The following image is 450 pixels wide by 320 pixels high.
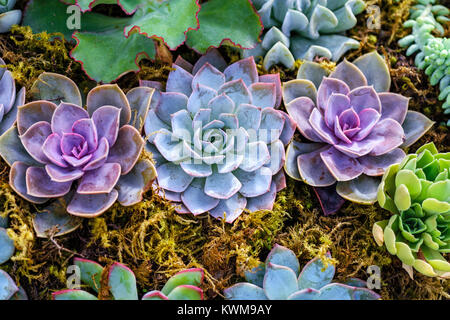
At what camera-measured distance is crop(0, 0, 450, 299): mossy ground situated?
129 cm

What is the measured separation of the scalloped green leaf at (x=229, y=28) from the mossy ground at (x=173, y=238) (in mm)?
162

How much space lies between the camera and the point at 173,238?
1.37 meters

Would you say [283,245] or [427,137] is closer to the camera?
[283,245]

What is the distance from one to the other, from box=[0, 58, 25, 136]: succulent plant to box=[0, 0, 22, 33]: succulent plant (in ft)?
0.76

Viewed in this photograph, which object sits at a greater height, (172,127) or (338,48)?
(338,48)

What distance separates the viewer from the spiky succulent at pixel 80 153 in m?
1.26

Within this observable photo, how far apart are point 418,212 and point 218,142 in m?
0.65

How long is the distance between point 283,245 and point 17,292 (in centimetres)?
81

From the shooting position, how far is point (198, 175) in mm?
1349

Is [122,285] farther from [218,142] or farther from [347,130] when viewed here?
[347,130]

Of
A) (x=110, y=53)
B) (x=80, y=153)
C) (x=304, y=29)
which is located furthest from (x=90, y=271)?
(x=304, y=29)

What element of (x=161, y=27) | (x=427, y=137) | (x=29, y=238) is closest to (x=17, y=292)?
(x=29, y=238)

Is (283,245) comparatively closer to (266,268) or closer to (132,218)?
(266,268)

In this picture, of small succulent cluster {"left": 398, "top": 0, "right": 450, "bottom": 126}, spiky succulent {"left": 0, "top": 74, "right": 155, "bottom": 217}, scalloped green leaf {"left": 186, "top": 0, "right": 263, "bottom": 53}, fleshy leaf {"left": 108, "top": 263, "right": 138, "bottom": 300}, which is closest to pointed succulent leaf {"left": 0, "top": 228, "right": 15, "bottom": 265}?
spiky succulent {"left": 0, "top": 74, "right": 155, "bottom": 217}
